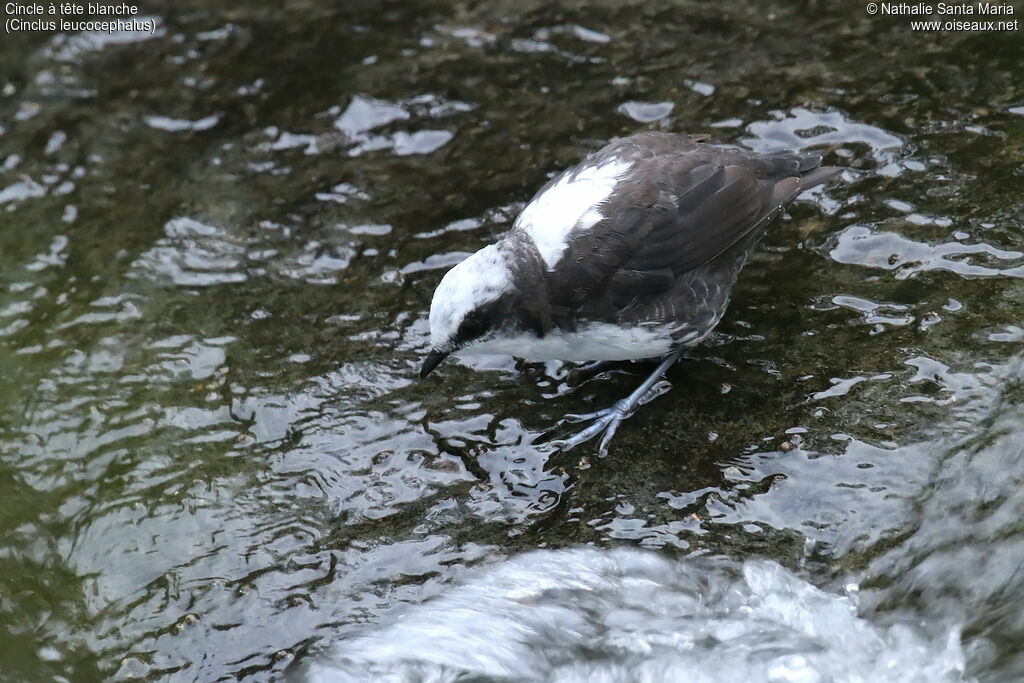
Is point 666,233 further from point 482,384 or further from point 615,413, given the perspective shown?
point 482,384

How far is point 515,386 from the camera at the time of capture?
537 cm

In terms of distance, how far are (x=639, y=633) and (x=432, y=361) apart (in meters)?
1.70

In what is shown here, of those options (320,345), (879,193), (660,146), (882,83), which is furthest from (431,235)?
(882,83)

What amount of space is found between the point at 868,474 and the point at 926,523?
320 mm

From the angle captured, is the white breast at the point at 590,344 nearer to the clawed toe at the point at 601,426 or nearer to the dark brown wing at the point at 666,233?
the dark brown wing at the point at 666,233

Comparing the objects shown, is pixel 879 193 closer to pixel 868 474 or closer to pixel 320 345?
pixel 868 474

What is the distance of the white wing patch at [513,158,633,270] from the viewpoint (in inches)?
196

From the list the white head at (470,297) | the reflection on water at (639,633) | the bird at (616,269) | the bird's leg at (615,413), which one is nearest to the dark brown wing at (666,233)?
the bird at (616,269)

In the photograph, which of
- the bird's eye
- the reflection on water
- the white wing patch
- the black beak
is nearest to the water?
the reflection on water

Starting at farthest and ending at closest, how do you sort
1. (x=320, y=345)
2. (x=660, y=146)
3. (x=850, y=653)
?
(x=320, y=345) → (x=660, y=146) → (x=850, y=653)

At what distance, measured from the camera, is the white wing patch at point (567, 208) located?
4.98m

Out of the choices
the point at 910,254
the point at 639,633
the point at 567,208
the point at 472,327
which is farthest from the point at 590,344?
the point at 910,254

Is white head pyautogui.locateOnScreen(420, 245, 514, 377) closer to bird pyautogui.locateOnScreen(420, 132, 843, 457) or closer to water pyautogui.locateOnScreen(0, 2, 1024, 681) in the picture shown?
bird pyautogui.locateOnScreen(420, 132, 843, 457)

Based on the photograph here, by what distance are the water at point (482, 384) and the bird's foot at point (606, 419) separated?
0.08 metres
